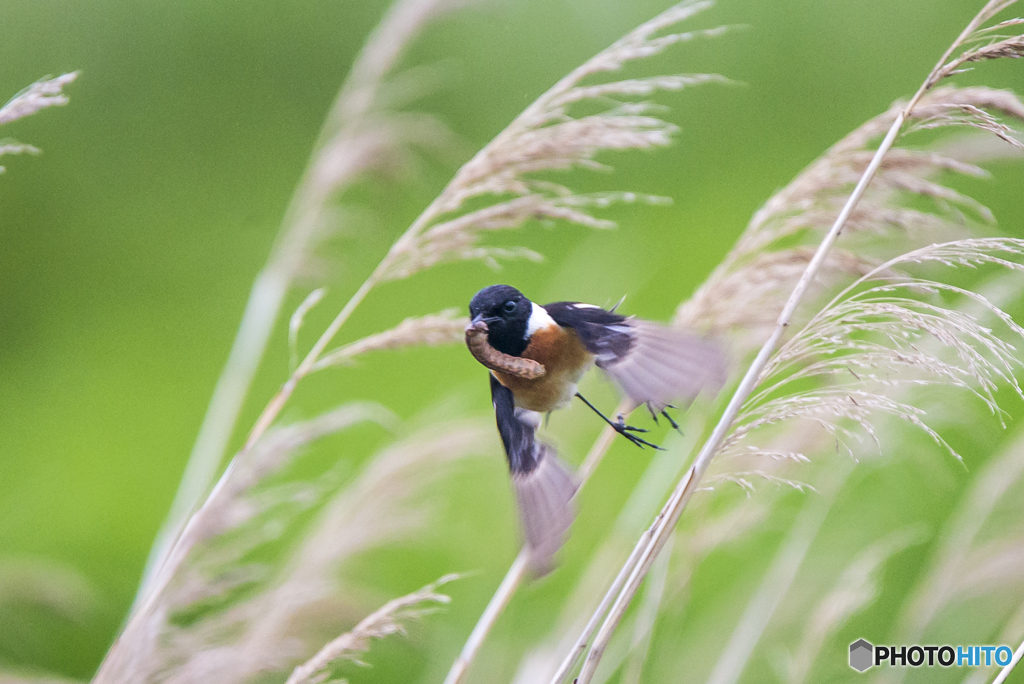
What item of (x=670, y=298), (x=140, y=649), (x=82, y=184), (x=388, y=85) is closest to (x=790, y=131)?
(x=670, y=298)

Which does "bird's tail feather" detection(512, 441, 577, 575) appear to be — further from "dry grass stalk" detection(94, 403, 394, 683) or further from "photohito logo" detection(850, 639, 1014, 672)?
"photohito logo" detection(850, 639, 1014, 672)

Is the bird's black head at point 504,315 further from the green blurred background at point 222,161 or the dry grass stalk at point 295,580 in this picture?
the green blurred background at point 222,161

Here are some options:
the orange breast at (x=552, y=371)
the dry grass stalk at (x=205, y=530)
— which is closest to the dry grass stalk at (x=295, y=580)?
the dry grass stalk at (x=205, y=530)

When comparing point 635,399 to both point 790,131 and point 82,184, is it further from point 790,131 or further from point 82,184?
point 82,184

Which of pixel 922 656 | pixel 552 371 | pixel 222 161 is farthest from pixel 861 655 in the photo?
pixel 222 161

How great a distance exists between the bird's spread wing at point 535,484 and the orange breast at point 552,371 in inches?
0.9

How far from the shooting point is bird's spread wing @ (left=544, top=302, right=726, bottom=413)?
790 mm

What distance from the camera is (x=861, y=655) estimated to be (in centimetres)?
152

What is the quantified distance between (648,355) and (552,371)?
17 cm

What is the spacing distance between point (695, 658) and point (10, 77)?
4.38 m

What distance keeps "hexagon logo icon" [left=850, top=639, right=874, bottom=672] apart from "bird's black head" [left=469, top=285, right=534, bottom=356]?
96 centimetres

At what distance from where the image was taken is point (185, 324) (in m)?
4.36

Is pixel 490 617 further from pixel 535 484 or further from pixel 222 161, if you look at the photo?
pixel 222 161

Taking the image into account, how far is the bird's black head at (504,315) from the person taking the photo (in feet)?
2.89
